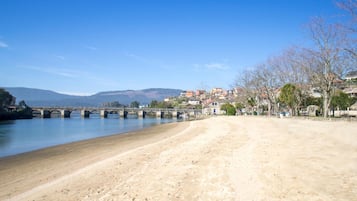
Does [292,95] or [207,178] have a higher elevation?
[292,95]

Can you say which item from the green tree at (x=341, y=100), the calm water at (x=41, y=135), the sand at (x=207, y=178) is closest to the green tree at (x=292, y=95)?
the green tree at (x=341, y=100)

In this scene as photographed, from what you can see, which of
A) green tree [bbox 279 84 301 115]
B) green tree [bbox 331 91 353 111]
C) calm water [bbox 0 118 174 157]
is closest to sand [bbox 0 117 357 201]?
Answer: calm water [bbox 0 118 174 157]

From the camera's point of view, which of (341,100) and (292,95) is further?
(341,100)

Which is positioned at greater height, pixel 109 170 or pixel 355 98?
pixel 355 98

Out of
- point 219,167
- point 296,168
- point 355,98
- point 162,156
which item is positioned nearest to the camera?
point 296,168

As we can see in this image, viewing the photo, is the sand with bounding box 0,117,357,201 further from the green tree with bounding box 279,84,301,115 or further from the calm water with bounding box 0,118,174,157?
the green tree with bounding box 279,84,301,115

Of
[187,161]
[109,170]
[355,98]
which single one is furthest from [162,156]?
[355,98]

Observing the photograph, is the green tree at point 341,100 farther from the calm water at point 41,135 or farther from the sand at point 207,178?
the sand at point 207,178

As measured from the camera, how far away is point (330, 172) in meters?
7.88

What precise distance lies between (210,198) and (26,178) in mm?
7693

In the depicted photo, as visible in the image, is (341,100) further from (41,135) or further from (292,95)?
(41,135)

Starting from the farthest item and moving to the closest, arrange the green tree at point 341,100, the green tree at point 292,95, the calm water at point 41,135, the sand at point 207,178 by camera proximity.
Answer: the green tree at point 341,100, the green tree at point 292,95, the calm water at point 41,135, the sand at point 207,178

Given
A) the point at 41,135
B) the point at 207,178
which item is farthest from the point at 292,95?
the point at 207,178

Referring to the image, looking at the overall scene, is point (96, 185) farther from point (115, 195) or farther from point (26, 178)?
point (26, 178)
